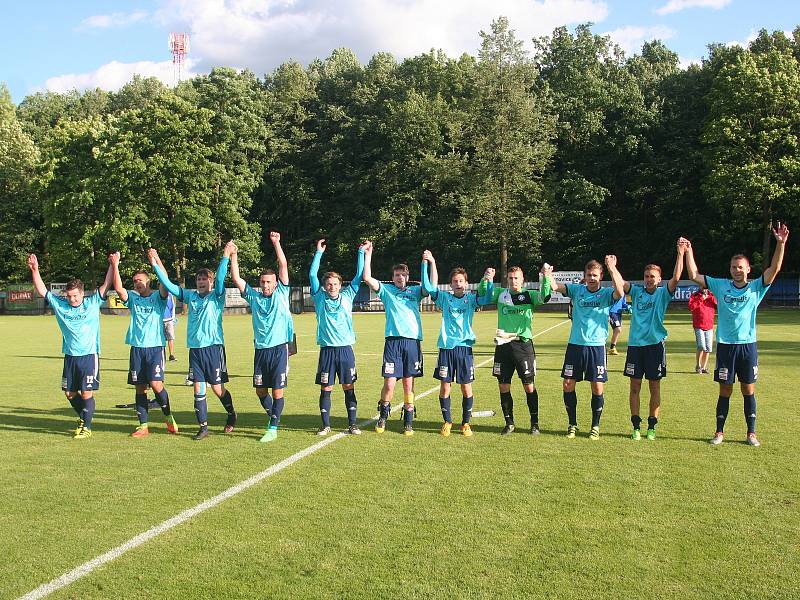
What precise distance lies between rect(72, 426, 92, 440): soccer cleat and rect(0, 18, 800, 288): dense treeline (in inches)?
1735

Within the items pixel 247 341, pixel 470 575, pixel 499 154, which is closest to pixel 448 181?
pixel 499 154

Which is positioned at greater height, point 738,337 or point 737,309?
point 737,309

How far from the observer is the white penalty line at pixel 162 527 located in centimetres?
471

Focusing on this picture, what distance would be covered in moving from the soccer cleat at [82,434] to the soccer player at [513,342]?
521cm

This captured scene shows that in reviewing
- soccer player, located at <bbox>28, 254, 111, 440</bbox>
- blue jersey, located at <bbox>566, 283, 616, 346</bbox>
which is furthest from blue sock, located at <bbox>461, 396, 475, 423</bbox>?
soccer player, located at <bbox>28, 254, 111, 440</bbox>

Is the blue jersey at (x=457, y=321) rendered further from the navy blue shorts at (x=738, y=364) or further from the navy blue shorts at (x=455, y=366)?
the navy blue shorts at (x=738, y=364)

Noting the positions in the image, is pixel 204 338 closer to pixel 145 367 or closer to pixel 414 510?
pixel 145 367

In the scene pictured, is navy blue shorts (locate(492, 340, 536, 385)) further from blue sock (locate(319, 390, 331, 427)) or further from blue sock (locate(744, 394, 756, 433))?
blue sock (locate(744, 394, 756, 433))

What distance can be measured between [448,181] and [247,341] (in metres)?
32.3

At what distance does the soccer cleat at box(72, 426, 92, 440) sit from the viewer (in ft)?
30.6

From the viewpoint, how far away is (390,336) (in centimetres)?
961

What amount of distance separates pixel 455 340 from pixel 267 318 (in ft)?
7.89

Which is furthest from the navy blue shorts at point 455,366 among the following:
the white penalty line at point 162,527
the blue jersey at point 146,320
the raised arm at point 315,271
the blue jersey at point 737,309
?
the blue jersey at point 146,320

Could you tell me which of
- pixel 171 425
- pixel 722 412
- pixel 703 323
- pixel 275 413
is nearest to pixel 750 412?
pixel 722 412
